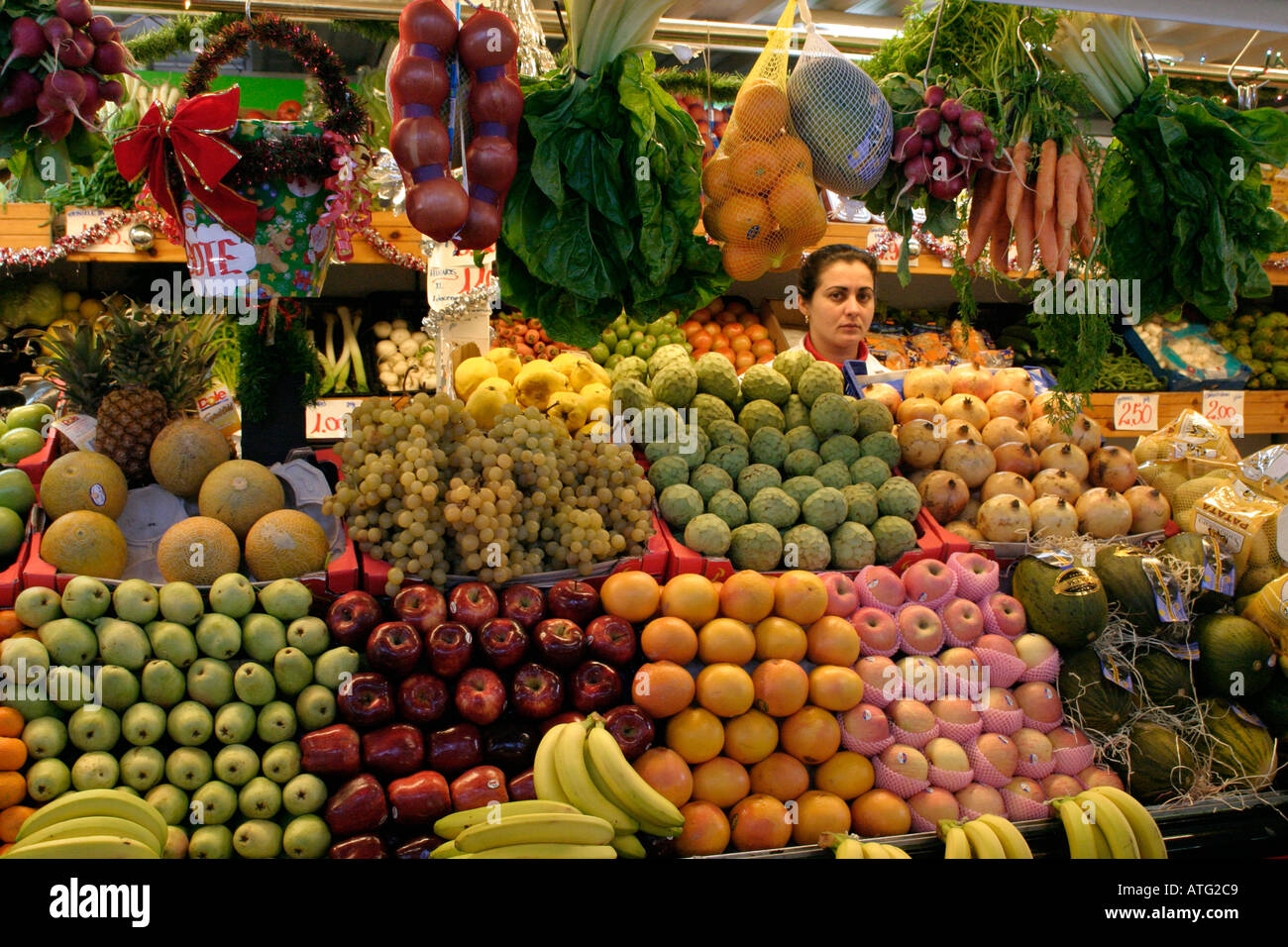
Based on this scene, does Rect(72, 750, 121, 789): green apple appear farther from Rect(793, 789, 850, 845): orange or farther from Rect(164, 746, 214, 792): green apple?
Rect(793, 789, 850, 845): orange

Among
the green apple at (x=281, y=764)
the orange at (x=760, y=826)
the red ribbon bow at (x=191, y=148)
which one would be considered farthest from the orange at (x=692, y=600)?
the red ribbon bow at (x=191, y=148)

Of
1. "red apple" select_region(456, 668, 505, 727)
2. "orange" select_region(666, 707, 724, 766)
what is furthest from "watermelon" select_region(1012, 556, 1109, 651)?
"red apple" select_region(456, 668, 505, 727)

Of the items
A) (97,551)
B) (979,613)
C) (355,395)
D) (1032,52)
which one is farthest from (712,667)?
(355,395)

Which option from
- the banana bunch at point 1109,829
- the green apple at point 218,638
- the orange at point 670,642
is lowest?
the banana bunch at point 1109,829

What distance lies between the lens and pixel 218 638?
6.72ft

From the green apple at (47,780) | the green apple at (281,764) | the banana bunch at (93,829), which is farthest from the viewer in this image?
the green apple at (281,764)

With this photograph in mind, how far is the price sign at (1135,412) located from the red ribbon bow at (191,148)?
433 centimetres

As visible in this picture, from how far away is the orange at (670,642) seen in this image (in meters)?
2.21

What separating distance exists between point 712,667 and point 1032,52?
195 centimetres

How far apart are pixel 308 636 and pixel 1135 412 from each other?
449 centimetres

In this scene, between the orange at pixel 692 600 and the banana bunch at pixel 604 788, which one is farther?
the orange at pixel 692 600

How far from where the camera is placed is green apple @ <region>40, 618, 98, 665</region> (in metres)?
1.95

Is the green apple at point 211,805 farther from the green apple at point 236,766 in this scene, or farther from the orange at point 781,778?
the orange at point 781,778

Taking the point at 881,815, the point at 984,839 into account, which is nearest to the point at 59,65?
the point at 881,815
